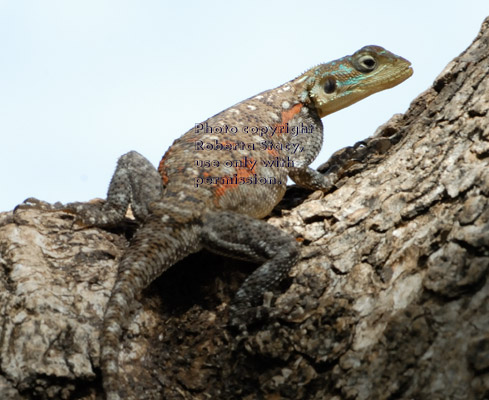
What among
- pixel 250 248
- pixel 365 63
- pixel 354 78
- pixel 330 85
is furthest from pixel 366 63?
pixel 250 248

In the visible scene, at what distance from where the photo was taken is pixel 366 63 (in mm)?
7527

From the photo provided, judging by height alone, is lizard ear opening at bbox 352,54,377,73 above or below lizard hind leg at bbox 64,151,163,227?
above

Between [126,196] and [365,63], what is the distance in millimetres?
3378

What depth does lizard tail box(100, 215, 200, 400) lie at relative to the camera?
4.35 m

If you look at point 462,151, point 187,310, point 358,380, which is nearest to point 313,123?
point 462,151

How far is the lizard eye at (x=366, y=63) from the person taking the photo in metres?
7.52

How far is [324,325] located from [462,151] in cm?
176

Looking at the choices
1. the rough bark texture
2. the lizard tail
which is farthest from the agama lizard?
the rough bark texture

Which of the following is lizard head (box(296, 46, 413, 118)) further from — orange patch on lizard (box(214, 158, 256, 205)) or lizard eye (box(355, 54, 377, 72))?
orange patch on lizard (box(214, 158, 256, 205))

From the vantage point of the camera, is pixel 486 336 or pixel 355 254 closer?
pixel 486 336

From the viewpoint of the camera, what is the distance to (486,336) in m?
3.71

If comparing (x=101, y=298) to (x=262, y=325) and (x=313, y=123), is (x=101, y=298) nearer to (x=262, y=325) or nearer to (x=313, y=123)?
(x=262, y=325)

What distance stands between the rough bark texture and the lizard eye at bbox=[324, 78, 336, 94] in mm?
2032

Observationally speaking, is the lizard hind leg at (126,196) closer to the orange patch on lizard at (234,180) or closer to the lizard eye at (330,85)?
the orange patch on lizard at (234,180)
